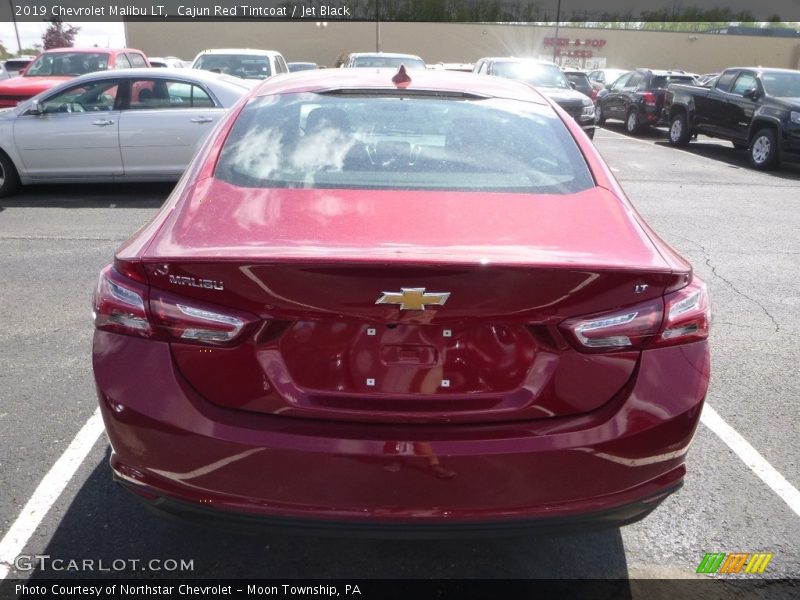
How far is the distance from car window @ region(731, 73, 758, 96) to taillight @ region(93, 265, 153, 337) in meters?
14.3

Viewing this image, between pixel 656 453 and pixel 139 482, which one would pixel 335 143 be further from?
pixel 656 453

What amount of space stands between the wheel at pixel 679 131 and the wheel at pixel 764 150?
276cm

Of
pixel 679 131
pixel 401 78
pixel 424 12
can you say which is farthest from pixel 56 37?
pixel 401 78

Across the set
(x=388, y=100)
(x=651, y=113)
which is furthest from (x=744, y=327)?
(x=651, y=113)

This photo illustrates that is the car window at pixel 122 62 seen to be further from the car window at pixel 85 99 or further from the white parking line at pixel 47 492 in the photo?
the white parking line at pixel 47 492

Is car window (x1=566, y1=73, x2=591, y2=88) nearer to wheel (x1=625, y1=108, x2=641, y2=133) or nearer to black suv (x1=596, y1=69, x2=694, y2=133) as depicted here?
black suv (x1=596, y1=69, x2=694, y2=133)

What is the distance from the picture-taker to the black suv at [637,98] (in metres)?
18.2

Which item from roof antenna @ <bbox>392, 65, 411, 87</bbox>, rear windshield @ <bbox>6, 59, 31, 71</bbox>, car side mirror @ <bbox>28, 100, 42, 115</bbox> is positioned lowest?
rear windshield @ <bbox>6, 59, 31, 71</bbox>

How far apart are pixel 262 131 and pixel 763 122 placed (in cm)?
1269

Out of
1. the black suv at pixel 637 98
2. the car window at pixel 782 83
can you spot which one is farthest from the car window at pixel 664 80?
the car window at pixel 782 83

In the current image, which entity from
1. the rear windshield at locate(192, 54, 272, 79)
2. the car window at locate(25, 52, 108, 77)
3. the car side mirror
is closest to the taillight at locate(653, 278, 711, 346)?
the car side mirror

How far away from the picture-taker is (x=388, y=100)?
10.4 ft

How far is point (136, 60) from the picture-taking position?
14102mm

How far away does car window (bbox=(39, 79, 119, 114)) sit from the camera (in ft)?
28.5
